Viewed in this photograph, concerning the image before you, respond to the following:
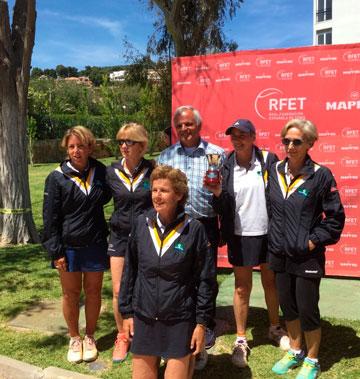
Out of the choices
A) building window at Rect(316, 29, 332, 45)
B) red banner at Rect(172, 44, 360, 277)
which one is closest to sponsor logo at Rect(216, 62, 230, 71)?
red banner at Rect(172, 44, 360, 277)

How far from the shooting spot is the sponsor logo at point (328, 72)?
17.1 ft

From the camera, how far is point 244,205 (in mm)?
3520

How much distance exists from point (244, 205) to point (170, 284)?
111cm

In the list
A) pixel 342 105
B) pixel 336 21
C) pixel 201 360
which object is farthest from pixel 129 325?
pixel 336 21

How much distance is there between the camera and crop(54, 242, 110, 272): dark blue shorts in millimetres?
3602

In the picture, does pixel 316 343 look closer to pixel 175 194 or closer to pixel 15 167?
pixel 175 194

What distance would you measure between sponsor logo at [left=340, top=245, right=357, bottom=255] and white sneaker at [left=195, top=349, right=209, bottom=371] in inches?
105

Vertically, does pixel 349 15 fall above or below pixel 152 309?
above

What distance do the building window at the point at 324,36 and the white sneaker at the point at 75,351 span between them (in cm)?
3247

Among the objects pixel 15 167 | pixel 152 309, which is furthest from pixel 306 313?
pixel 15 167

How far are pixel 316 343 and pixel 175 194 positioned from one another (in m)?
1.64

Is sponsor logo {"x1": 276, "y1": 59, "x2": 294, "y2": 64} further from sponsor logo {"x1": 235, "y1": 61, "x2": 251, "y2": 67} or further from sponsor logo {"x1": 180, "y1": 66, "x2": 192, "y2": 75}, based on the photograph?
sponsor logo {"x1": 180, "y1": 66, "x2": 192, "y2": 75}

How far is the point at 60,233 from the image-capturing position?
3.57 m

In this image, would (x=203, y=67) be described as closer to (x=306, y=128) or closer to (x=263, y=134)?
(x=263, y=134)
